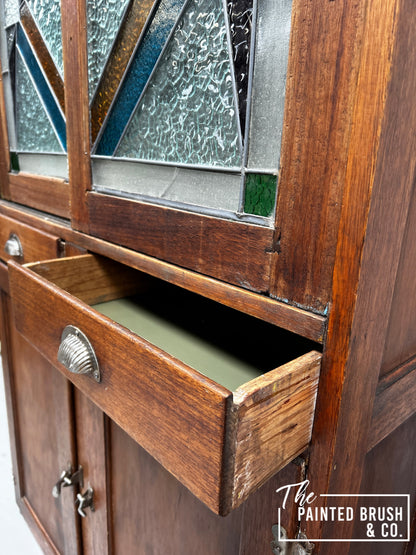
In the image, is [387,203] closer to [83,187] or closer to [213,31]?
[213,31]

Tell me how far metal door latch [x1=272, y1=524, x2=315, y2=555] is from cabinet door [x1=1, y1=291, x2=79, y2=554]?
0.45 meters

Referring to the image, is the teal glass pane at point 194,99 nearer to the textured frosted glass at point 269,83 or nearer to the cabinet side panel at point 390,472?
the textured frosted glass at point 269,83

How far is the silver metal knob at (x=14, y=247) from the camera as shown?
819 millimetres

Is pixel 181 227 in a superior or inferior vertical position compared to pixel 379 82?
inferior

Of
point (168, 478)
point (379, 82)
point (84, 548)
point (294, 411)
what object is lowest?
point (84, 548)

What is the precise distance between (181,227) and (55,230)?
339 millimetres

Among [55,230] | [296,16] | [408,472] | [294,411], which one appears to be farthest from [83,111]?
[408,472]

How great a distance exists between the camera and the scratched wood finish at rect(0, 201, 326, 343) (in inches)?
13.8

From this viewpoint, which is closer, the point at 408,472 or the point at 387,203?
the point at 387,203

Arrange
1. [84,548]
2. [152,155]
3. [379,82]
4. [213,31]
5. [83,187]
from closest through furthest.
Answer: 1. [379,82]
2. [213,31]
3. [152,155]
4. [83,187]
5. [84,548]

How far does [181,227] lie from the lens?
0.46m

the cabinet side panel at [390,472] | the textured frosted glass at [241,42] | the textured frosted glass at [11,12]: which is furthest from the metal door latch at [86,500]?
the textured frosted glass at [11,12]

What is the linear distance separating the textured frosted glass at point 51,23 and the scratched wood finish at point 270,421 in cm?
58

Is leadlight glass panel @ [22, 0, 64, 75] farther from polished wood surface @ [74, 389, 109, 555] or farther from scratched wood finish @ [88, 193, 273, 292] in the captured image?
polished wood surface @ [74, 389, 109, 555]
